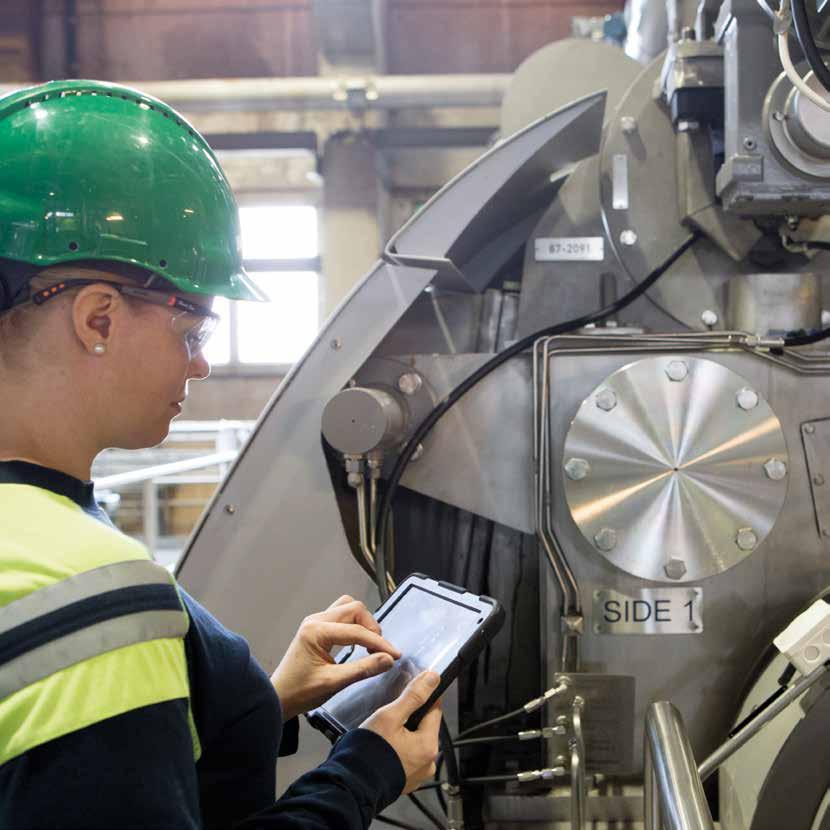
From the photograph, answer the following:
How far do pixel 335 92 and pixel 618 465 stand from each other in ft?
13.2

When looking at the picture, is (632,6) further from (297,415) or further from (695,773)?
(695,773)

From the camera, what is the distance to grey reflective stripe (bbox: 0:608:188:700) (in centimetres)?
50

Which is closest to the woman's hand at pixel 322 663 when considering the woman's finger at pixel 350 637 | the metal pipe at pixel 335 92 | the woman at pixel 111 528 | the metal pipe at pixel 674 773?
the woman's finger at pixel 350 637

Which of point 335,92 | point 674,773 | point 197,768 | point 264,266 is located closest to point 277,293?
point 264,266

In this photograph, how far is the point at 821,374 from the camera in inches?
47.5

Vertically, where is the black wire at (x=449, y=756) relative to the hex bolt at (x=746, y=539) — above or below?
below

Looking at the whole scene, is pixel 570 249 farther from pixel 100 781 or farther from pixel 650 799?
pixel 100 781

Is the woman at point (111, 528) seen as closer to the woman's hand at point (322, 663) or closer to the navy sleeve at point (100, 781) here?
the navy sleeve at point (100, 781)

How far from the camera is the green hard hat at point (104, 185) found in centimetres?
62

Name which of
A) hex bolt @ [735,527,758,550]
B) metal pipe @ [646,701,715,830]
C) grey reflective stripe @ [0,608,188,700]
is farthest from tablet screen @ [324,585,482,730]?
hex bolt @ [735,527,758,550]

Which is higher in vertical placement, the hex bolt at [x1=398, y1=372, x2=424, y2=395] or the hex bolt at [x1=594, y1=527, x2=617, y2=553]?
the hex bolt at [x1=398, y1=372, x2=424, y2=395]

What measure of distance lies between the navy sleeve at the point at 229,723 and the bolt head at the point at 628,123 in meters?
1.08

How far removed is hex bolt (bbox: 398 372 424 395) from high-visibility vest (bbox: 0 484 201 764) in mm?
777

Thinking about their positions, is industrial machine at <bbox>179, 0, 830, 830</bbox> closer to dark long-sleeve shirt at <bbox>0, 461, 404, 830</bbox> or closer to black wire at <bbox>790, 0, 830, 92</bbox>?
black wire at <bbox>790, 0, 830, 92</bbox>
